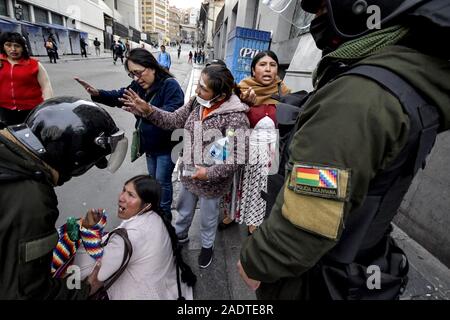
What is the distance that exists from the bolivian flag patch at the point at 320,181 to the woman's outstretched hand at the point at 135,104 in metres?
1.68

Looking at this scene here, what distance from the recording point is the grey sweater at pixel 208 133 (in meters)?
1.96

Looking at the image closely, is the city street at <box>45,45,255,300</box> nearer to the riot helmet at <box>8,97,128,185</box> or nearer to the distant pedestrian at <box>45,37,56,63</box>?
the riot helmet at <box>8,97,128,185</box>

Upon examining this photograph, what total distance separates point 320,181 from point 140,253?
1.35m

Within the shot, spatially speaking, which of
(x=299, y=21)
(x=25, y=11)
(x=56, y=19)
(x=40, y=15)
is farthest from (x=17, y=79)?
(x=56, y=19)

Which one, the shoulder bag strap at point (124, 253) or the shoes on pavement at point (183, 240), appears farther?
the shoes on pavement at point (183, 240)

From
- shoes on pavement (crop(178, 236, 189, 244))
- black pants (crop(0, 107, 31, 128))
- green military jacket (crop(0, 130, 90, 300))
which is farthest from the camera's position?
black pants (crop(0, 107, 31, 128))

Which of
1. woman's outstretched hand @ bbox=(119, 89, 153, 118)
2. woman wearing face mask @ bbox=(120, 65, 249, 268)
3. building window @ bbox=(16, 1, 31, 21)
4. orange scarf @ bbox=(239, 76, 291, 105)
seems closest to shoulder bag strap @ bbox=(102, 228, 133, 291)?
woman wearing face mask @ bbox=(120, 65, 249, 268)

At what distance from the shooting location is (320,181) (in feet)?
2.51

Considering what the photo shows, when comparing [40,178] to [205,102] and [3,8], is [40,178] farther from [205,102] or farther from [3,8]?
[3,8]

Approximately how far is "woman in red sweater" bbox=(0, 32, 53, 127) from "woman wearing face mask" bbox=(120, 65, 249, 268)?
2.09 meters

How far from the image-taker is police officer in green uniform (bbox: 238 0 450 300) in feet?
2.35

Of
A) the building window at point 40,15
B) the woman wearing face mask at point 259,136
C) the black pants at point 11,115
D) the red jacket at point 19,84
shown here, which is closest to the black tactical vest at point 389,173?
the woman wearing face mask at point 259,136

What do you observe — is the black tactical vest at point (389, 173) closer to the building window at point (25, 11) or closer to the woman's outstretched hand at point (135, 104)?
the woman's outstretched hand at point (135, 104)
